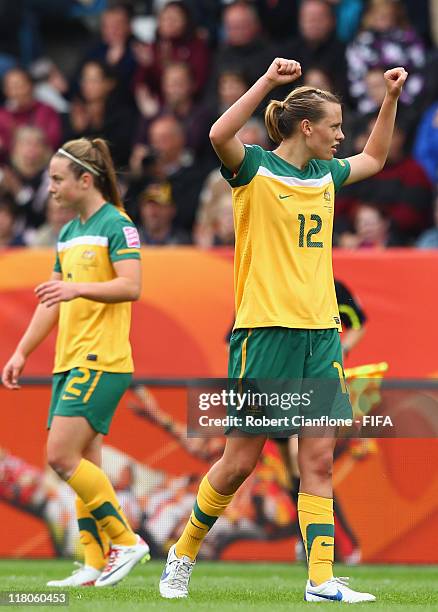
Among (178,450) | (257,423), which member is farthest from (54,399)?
(178,450)

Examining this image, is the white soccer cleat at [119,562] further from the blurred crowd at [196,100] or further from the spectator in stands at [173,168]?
the spectator in stands at [173,168]

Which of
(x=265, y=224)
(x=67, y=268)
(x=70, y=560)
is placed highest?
(x=265, y=224)

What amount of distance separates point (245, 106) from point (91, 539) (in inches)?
99.6

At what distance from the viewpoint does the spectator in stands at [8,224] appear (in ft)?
36.6

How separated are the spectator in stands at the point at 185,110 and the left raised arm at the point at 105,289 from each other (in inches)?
224

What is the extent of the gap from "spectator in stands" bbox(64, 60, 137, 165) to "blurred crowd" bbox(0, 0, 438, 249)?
1cm

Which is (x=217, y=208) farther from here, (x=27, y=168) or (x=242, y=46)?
(x=27, y=168)

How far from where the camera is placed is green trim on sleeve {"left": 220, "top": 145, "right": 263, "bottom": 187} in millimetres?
5643

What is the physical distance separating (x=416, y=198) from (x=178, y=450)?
10.9 ft

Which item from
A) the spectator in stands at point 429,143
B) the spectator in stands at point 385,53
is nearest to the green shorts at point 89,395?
the spectator in stands at point 429,143

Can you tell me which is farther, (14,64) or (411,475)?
(14,64)

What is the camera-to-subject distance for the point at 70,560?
840 centimetres

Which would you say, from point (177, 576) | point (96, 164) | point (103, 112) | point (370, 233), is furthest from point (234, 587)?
point (103, 112)

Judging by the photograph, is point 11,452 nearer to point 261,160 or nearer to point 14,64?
point 261,160
